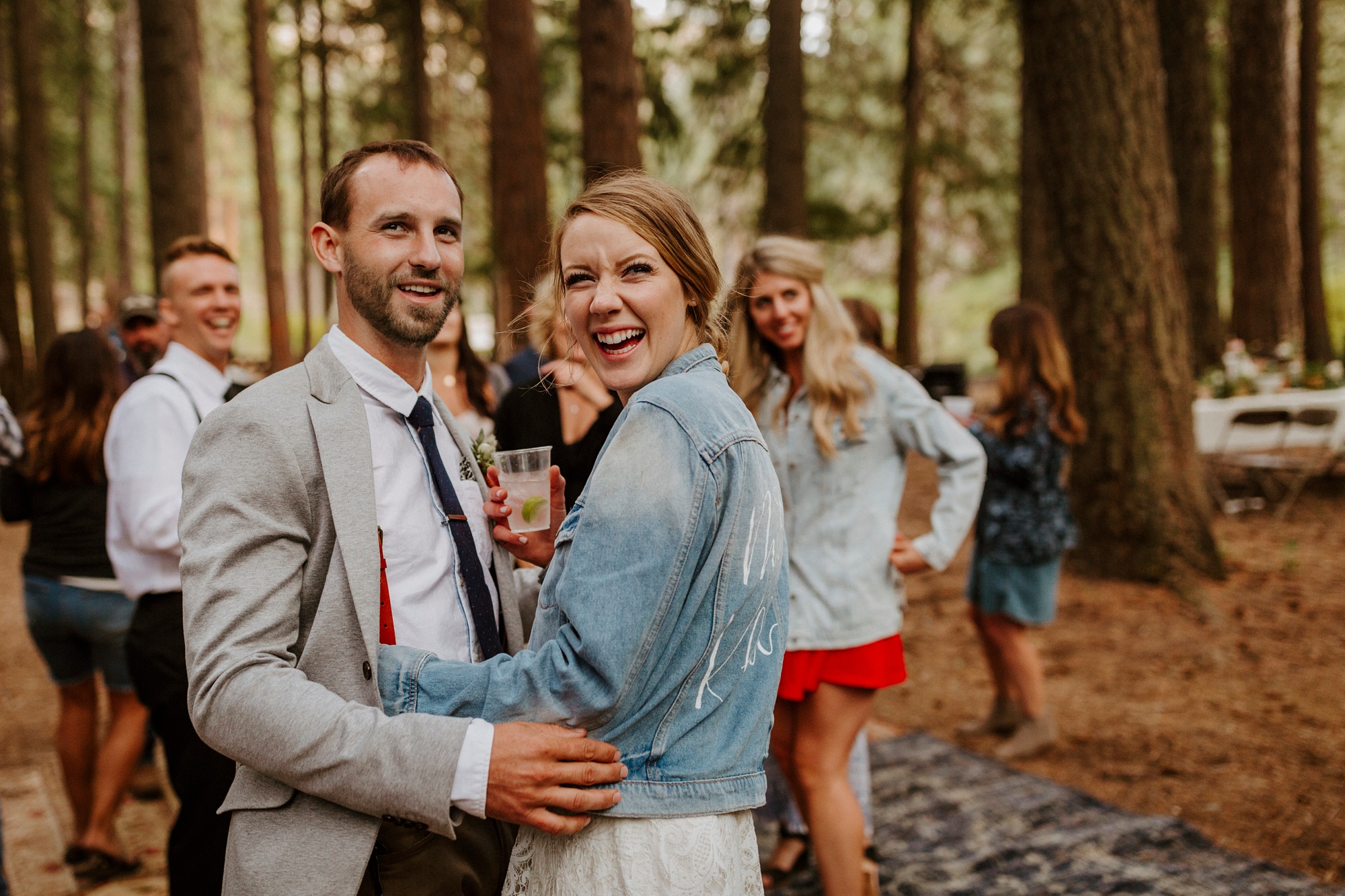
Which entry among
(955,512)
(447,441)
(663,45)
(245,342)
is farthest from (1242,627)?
(245,342)

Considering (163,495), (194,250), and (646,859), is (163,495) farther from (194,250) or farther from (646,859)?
(646,859)

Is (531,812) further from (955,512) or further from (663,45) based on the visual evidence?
(663,45)

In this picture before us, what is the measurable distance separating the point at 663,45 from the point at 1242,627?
1037 centimetres

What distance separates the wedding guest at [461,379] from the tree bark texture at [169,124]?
11.2ft

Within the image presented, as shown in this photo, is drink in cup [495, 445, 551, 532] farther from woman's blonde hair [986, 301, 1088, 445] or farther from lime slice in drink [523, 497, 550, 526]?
woman's blonde hair [986, 301, 1088, 445]

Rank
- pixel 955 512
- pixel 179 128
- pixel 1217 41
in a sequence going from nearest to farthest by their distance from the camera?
pixel 955 512 → pixel 179 128 → pixel 1217 41

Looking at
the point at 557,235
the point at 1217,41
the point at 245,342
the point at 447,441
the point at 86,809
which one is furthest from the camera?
the point at 245,342

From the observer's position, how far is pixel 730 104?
15453mm

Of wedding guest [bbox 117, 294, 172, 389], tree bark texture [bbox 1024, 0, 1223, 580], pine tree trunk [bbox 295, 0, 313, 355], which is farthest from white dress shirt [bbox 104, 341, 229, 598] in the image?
pine tree trunk [bbox 295, 0, 313, 355]

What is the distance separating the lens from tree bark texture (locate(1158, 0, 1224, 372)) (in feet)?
37.6

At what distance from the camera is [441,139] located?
18062 millimetres

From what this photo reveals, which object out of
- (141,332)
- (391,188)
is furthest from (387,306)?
(141,332)

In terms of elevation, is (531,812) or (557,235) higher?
(557,235)

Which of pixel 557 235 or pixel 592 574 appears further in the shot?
pixel 557 235
